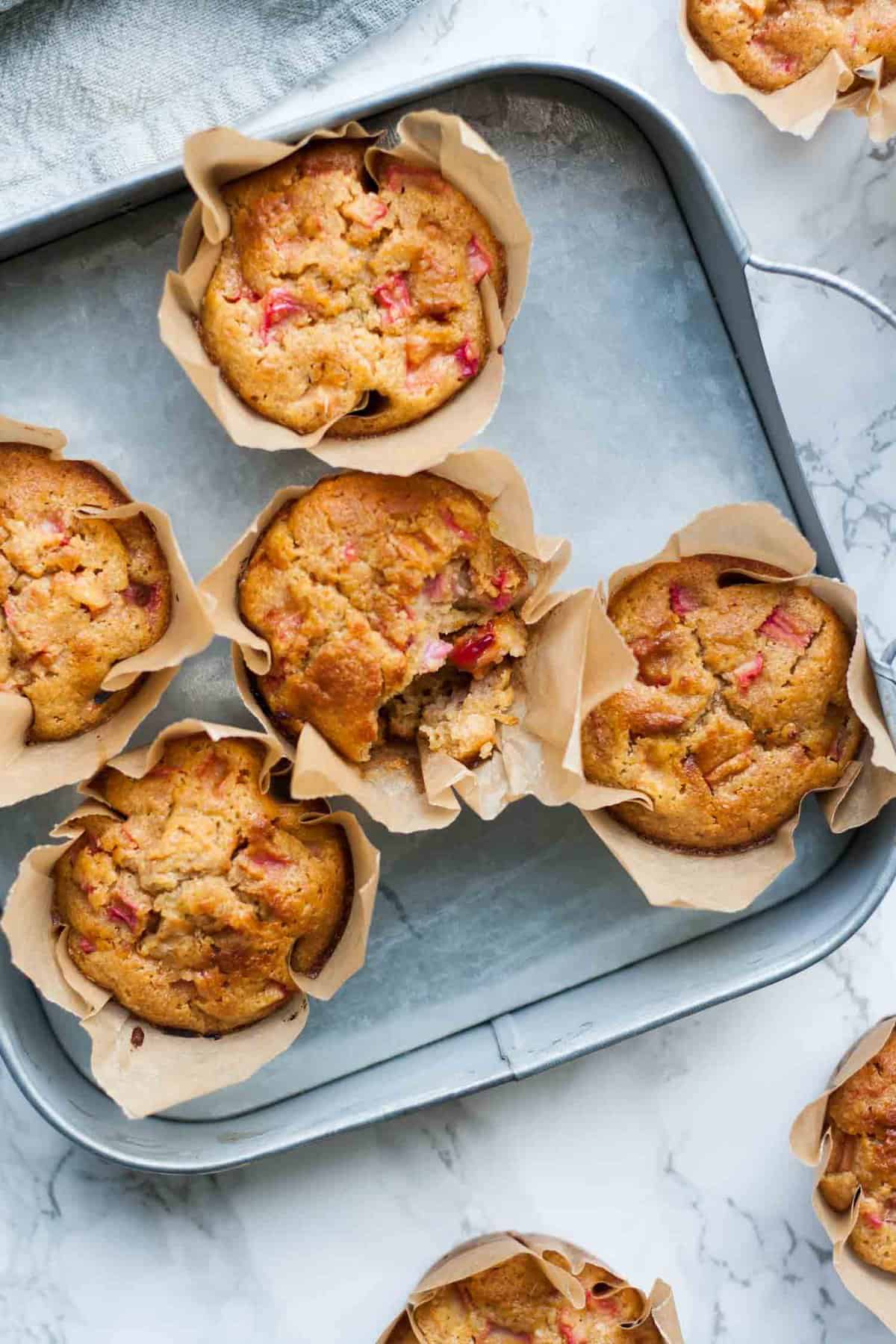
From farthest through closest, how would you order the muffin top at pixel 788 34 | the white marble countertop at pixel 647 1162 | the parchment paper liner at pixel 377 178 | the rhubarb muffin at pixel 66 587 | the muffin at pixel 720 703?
the white marble countertop at pixel 647 1162
the muffin top at pixel 788 34
the muffin at pixel 720 703
the rhubarb muffin at pixel 66 587
the parchment paper liner at pixel 377 178

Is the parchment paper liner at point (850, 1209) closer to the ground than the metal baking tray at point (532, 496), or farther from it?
closer to the ground

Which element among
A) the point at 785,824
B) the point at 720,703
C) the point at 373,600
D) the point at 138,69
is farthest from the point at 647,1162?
the point at 138,69

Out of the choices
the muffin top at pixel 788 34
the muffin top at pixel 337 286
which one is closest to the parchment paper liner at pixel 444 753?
the muffin top at pixel 337 286

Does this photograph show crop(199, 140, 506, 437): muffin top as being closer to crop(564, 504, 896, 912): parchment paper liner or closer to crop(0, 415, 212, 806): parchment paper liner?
crop(0, 415, 212, 806): parchment paper liner

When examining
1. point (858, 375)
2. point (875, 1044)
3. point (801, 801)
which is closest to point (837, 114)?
point (858, 375)

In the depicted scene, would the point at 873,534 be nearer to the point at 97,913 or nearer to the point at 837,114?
the point at 837,114

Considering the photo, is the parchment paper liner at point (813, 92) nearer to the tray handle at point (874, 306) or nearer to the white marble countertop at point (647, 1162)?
the white marble countertop at point (647, 1162)
